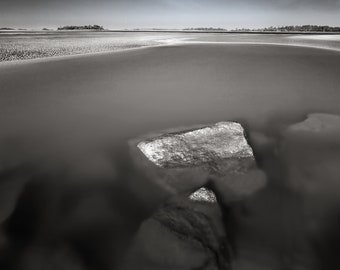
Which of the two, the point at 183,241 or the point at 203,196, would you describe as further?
the point at 203,196

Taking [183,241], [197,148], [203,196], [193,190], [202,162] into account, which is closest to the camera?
[183,241]

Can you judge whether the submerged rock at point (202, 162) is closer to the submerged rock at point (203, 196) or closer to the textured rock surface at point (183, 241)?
the submerged rock at point (203, 196)

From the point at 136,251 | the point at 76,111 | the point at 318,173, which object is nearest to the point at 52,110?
the point at 76,111

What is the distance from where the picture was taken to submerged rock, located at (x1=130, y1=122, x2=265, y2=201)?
3.03m

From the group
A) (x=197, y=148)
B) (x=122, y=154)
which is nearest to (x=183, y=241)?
(x=197, y=148)

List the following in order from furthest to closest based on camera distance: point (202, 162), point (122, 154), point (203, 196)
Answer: point (122, 154) → point (202, 162) → point (203, 196)

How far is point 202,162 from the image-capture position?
10.8 ft

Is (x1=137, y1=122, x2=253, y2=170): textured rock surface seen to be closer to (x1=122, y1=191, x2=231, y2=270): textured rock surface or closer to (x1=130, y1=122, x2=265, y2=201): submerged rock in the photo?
(x1=130, y1=122, x2=265, y2=201): submerged rock

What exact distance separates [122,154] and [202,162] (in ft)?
4.53

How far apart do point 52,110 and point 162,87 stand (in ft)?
10.5

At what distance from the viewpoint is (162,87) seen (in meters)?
7.25

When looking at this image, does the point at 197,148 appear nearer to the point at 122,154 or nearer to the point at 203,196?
the point at 203,196

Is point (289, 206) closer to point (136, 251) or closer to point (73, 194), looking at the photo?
point (136, 251)

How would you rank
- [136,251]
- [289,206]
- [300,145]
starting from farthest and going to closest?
[300,145], [289,206], [136,251]
